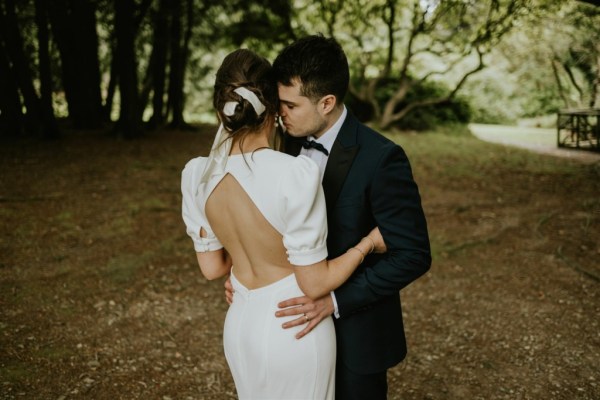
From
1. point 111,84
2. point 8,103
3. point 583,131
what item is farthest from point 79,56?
point 583,131

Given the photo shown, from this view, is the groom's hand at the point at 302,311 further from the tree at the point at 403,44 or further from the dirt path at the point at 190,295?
the tree at the point at 403,44

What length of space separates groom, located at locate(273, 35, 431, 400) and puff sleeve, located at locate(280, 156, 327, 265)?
23cm

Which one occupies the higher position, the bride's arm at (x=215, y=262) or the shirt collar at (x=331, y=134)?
the shirt collar at (x=331, y=134)

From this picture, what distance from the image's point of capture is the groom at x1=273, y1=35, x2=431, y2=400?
72.2 inches

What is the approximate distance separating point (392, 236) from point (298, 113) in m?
0.62

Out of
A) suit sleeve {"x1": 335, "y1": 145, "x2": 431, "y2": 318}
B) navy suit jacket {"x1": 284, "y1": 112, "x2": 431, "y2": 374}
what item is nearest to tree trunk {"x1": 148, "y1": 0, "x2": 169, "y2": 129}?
navy suit jacket {"x1": 284, "y1": 112, "x2": 431, "y2": 374}

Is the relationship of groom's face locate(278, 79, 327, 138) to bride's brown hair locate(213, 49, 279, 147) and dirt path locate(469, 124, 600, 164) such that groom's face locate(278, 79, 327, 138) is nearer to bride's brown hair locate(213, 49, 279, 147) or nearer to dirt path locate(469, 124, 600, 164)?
bride's brown hair locate(213, 49, 279, 147)

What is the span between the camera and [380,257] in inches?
77.6

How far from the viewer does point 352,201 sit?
189 cm

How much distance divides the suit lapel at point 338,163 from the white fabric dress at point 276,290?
27cm

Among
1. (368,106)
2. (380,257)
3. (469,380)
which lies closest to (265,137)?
(380,257)

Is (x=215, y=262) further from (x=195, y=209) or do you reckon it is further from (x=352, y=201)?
(x=352, y=201)

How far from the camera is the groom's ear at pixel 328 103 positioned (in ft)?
6.33

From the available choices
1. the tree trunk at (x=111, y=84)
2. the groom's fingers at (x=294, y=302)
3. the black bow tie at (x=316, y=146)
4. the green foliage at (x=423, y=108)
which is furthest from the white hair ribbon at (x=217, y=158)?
the green foliage at (x=423, y=108)
